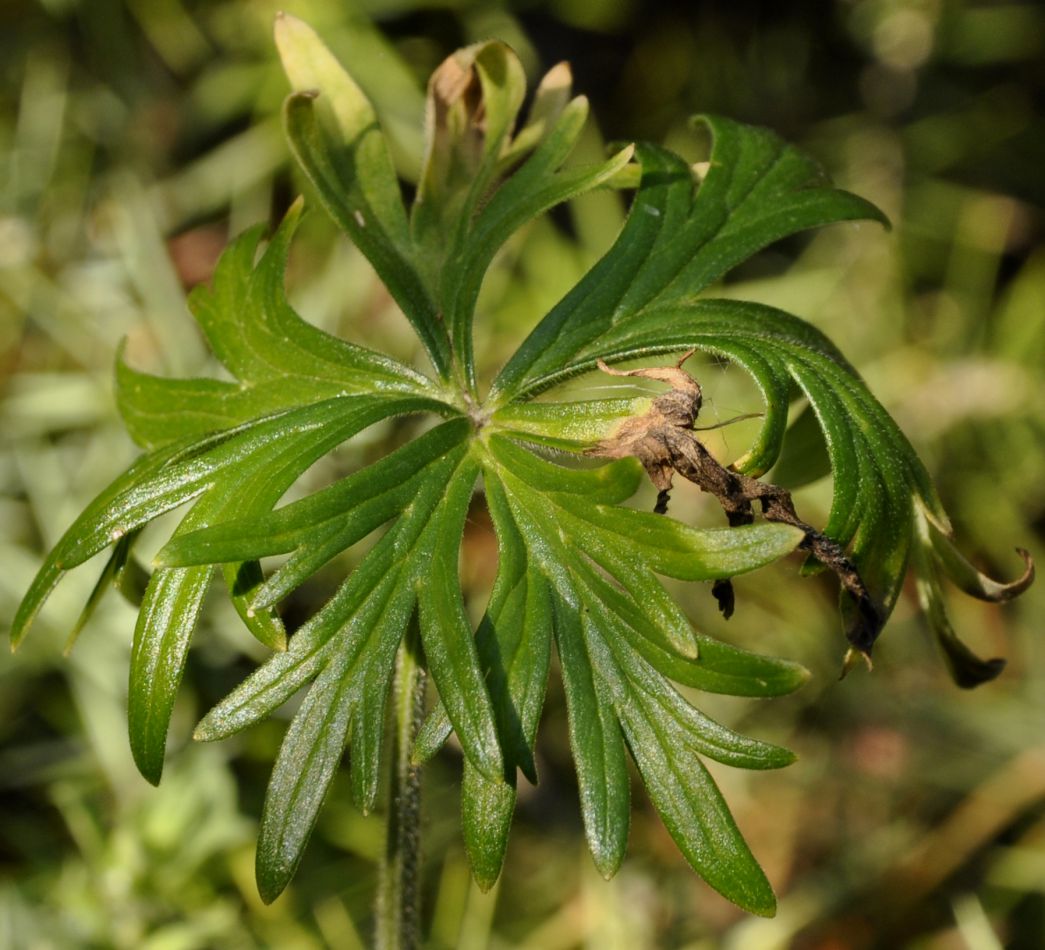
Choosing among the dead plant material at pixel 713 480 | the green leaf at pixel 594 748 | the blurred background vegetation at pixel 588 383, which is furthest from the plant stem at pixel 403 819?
the blurred background vegetation at pixel 588 383

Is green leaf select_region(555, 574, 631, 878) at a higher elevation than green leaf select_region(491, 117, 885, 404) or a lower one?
lower

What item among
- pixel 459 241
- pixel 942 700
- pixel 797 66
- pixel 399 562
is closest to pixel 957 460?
pixel 942 700

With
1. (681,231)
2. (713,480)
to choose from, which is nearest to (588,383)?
(681,231)

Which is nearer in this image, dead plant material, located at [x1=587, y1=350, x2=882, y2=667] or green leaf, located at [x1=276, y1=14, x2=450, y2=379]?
dead plant material, located at [x1=587, y1=350, x2=882, y2=667]

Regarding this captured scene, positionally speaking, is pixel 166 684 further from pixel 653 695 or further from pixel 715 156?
pixel 715 156

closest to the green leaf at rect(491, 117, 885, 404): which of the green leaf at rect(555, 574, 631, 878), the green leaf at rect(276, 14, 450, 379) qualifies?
the green leaf at rect(276, 14, 450, 379)

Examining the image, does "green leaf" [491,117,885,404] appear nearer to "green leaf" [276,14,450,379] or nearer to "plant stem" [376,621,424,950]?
"green leaf" [276,14,450,379]

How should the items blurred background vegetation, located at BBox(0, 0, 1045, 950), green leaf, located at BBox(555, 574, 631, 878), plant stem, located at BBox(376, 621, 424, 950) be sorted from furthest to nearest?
blurred background vegetation, located at BBox(0, 0, 1045, 950)
plant stem, located at BBox(376, 621, 424, 950)
green leaf, located at BBox(555, 574, 631, 878)

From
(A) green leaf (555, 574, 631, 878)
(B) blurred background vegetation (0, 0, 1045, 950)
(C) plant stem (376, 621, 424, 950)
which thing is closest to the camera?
(A) green leaf (555, 574, 631, 878)
